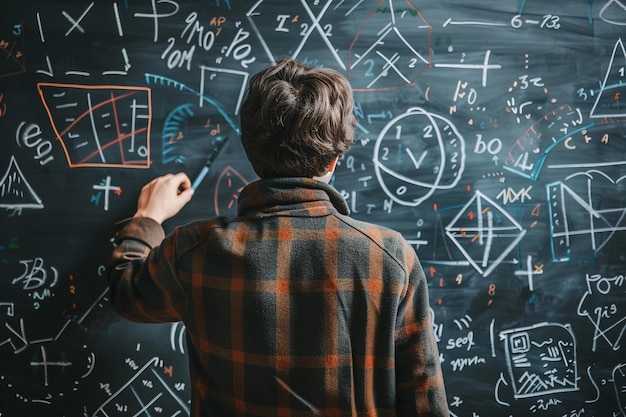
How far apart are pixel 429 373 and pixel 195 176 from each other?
0.82 m

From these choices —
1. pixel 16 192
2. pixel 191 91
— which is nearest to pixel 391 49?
pixel 191 91

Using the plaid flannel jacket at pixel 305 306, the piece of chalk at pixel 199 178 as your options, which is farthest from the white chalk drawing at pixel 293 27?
the plaid flannel jacket at pixel 305 306

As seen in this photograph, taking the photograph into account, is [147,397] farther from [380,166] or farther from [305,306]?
[380,166]

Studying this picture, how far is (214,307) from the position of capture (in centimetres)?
96

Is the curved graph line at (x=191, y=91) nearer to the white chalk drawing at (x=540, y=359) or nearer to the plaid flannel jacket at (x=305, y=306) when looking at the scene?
the plaid flannel jacket at (x=305, y=306)

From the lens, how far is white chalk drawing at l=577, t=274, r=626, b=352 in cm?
154

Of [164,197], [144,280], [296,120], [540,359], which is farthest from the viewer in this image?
[540,359]

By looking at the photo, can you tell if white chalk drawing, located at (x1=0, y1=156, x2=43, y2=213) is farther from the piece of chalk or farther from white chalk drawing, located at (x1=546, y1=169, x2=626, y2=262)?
white chalk drawing, located at (x1=546, y1=169, x2=626, y2=262)

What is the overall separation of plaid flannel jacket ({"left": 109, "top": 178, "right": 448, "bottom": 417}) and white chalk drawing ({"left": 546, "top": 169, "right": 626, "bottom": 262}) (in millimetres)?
759

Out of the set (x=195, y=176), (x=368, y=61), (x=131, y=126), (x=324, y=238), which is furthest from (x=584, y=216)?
(x=131, y=126)

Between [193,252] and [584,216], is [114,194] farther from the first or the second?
[584,216]

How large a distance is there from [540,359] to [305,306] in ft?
3.16

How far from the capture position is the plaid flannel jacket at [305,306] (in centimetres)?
91

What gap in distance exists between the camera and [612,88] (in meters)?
1.51
